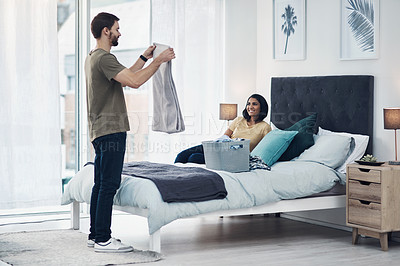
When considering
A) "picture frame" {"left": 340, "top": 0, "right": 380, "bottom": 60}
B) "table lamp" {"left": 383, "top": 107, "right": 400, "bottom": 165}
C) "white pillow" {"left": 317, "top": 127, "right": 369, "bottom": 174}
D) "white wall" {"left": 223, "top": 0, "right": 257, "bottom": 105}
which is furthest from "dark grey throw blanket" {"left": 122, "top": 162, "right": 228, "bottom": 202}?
"white wall" {"left": 223, "top": 0, "right": 257, "bottom": 105}

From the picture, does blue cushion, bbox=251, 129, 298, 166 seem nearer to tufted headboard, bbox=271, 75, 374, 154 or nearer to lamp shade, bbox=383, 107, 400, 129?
tufted headboard, bbox=271, 75, 374, 154

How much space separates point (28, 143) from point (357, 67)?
114 inches

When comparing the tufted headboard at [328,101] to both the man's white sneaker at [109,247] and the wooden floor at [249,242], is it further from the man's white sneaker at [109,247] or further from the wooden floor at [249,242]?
the man's white sneaker at [109,247]

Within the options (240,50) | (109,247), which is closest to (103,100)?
(109,247)

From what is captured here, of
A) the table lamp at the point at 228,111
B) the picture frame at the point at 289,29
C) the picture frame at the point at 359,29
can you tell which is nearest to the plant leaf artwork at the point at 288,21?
the picture frame at the point at 289,29

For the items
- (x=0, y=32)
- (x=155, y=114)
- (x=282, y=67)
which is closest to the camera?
(x=155, y=114)

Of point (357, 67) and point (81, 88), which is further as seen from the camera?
point (81, 88)

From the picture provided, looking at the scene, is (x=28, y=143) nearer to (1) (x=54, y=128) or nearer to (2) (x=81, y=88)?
(1) (x=54, y=128)

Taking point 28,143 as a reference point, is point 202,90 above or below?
above

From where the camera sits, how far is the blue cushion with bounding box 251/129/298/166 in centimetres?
512

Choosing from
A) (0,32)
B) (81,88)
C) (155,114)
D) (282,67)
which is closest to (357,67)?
(282,67)

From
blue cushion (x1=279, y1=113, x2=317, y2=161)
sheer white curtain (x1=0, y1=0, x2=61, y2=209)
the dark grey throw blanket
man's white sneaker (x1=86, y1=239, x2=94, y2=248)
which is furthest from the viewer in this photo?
sheer white curtain (x1=0, y1=0, x2=61, y2=209)

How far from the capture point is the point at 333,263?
13.2 ft

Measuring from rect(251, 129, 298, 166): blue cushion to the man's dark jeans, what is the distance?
139 cm
